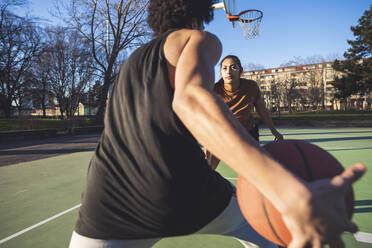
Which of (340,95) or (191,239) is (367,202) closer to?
(191,239)

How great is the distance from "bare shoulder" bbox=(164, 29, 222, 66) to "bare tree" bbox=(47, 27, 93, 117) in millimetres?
26028

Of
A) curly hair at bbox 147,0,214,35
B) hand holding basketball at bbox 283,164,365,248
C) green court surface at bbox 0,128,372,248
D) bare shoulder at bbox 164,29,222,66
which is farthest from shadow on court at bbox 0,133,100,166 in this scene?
hand holding basketball at bbox 283,164,365,248

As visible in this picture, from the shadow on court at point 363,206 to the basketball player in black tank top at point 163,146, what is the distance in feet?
11.3

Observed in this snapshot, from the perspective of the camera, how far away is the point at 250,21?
42.8 ft

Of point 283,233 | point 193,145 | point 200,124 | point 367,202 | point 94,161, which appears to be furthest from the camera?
point 367,202

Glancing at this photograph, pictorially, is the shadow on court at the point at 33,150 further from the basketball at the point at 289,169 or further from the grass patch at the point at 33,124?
the basketball at the point at 289,169

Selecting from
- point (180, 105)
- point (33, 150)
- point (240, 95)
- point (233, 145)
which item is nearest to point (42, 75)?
point (33, 150)

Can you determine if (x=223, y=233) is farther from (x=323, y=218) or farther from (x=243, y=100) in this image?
(x=243, y=100)

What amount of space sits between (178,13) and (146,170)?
2.58ft

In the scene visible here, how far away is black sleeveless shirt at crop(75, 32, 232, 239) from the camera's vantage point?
1.09m

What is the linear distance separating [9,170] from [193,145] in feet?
27.6

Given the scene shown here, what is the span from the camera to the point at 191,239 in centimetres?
317

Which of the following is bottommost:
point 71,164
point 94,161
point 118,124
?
point 71,164

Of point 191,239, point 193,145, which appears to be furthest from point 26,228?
point 193,145
